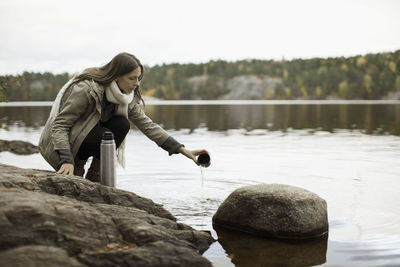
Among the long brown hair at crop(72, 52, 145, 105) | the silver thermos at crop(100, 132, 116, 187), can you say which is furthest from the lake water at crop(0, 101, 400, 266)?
the long brown hair at crop(72, 52, 145, 105)

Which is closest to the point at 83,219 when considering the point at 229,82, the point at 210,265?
the point at 210,265

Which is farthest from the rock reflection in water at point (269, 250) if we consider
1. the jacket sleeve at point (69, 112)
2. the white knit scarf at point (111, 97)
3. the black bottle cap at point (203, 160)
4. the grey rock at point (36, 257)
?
the jacket sleeve at point (69, 112)

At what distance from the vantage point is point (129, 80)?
233 inches

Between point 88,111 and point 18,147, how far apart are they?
10.5 meters

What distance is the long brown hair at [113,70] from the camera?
229 inches

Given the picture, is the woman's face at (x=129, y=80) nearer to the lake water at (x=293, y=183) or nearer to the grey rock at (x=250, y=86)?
the lake water at (x=293, y=183)

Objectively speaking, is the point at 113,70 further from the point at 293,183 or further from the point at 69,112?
the point at 293,183

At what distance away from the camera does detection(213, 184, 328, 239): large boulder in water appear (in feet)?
19.5

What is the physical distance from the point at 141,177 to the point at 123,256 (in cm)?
595

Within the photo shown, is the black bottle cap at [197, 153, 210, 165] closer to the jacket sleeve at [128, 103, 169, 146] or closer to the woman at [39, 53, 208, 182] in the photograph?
the jacket sleeve at [128, 103, 169, 146]

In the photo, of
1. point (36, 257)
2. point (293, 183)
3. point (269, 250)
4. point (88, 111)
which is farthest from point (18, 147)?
point (36, 257)

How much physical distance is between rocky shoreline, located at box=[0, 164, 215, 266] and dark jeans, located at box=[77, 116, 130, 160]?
2.70 ft

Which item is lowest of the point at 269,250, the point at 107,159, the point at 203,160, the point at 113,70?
the point at 269,250

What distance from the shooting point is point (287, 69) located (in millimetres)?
173000
